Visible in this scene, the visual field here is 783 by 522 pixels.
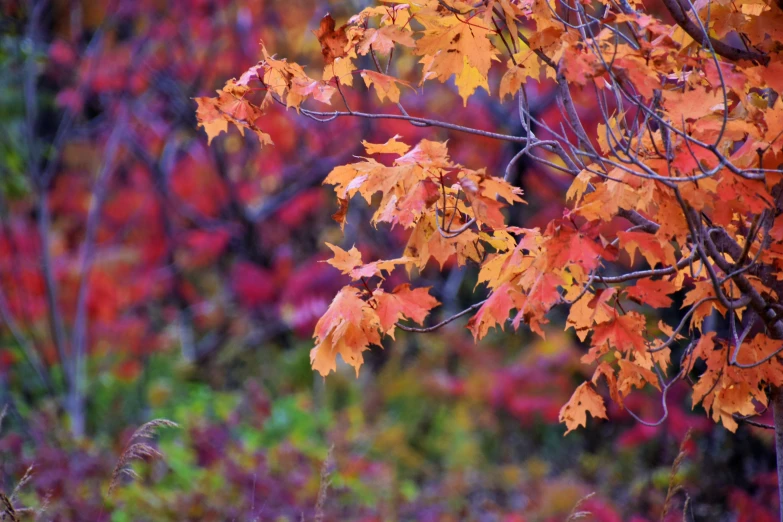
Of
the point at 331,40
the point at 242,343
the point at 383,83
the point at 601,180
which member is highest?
the point at 331,40

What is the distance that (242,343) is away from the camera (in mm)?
9109

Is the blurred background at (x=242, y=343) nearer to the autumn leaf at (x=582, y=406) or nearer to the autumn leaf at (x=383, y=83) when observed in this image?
the autumn leaf at (x=582, y=406)

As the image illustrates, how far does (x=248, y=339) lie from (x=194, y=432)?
9.24 ft

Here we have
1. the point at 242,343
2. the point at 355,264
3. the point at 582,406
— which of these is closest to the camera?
the point at 355,264

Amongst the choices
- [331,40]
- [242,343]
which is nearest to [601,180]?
[331,40]

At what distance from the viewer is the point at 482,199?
222 centimetres

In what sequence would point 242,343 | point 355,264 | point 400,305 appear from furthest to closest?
point 242,343, point 355,264, point 400,305

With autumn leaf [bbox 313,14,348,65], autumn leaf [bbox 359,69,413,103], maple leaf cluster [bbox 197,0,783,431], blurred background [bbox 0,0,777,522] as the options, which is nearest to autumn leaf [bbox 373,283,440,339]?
maple leaf cluster [bbox 197,0,783,431]

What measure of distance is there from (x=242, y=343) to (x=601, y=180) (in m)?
7.09

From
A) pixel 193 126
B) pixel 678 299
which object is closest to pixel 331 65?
pixel 678 299

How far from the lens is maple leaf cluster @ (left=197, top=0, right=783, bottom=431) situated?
2.24m

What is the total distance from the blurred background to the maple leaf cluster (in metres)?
2.44

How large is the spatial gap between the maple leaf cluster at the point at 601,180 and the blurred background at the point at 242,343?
8.02 feet

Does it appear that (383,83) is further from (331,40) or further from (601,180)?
(601,180)
